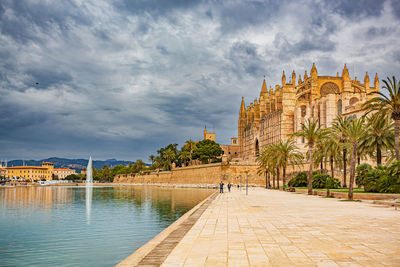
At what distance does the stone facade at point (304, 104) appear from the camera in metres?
52.8

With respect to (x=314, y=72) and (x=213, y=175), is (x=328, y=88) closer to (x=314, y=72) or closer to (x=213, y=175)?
(x=314, y=72)

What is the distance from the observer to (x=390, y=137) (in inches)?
1090

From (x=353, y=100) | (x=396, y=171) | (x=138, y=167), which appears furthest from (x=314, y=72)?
(x=138, y=167)

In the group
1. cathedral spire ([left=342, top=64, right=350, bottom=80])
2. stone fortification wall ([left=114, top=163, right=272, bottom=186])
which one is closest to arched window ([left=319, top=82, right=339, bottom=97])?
cathedral spire ([left=342, top=64, right=350, bottom=80])

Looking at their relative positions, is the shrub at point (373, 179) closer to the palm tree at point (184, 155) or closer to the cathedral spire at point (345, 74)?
the cathedral spire at point (345, 74)

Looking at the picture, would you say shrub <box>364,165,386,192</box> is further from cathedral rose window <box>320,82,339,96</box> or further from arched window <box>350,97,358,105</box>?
cathedral rose window <box>320,82,339,96</box>

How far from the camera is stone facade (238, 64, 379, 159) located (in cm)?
5284

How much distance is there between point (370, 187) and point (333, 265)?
1882 cm

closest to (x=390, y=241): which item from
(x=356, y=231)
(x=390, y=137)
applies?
(x=356, y=231)

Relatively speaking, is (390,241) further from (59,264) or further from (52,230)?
(52,230)

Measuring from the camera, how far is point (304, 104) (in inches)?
2388

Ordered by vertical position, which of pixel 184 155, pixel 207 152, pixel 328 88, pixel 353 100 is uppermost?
pixel 328 88

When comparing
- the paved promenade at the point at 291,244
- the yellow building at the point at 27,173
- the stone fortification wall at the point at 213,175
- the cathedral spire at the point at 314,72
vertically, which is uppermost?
the cathedral spire at the point at 314,72

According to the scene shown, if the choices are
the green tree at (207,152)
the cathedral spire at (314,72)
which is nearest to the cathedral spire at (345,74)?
the cathedral spire at (314,72)
